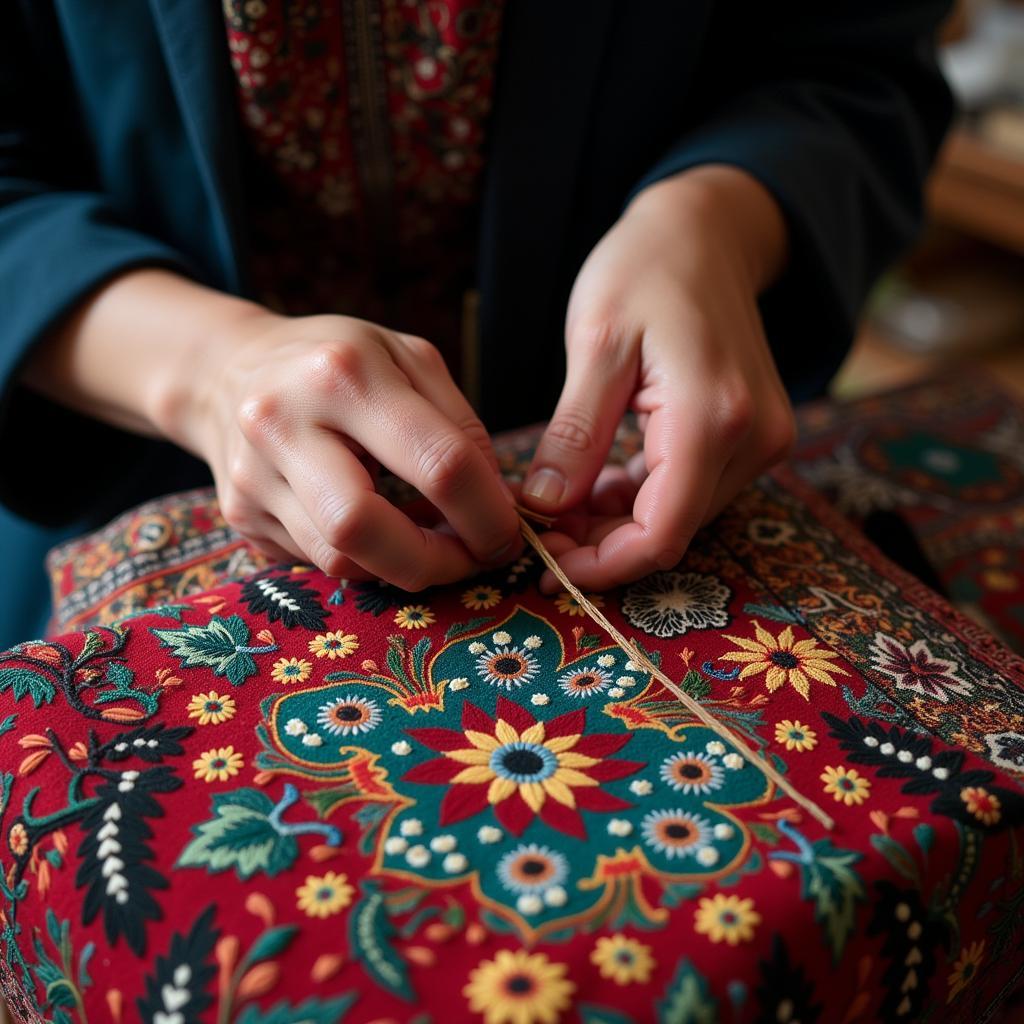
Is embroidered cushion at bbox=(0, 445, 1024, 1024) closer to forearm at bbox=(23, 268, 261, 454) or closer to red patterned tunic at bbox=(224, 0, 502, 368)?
forearm at bbox=(23, 268, 261, 454)

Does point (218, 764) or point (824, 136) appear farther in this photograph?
point (824, 136)

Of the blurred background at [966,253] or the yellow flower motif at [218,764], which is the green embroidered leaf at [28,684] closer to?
the yellow flower motif at [218,764]

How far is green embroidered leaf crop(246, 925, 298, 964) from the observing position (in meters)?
0.34

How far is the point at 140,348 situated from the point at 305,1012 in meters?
0.42

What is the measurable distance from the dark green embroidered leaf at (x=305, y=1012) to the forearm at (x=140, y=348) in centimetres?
36

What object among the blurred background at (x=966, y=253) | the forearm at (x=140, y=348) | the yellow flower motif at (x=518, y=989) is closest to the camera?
the yellow flower motif at (x=518, y=989)

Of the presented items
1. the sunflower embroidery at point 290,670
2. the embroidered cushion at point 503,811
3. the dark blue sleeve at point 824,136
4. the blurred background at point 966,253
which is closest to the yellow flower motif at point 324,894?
the embroidered cushion at point 503,811

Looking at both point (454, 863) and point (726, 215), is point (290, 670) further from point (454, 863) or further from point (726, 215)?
point (726, 215)

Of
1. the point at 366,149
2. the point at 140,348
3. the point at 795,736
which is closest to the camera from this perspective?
the point at 795,736

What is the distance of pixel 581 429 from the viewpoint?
52cm

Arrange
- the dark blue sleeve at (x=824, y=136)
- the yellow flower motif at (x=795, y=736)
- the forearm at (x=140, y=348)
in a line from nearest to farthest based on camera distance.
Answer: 1. the yellow flower motif at (x=795, y=736)
2. the forearm at (x=140, y=348)
3. the dark blue sleeve at (x=824, y=136)

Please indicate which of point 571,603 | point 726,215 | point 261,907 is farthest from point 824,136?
point 261,907

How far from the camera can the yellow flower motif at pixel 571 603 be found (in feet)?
1.63

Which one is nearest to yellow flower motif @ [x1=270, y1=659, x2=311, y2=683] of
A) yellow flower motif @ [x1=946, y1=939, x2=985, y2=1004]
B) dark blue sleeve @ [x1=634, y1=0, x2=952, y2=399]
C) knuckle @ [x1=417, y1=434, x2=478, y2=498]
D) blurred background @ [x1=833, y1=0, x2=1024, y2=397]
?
knuckle @ [x1=417, y1=434, x2=478, y2=498]
